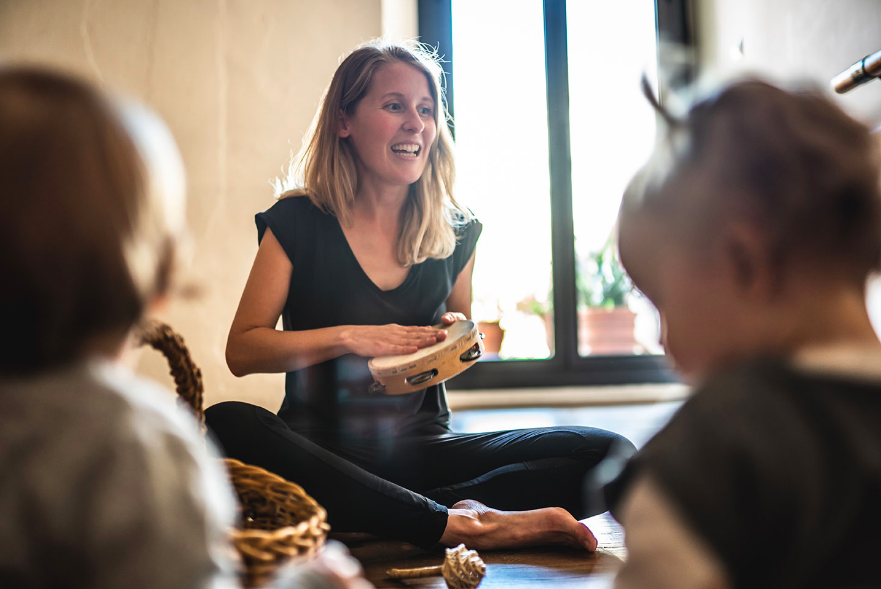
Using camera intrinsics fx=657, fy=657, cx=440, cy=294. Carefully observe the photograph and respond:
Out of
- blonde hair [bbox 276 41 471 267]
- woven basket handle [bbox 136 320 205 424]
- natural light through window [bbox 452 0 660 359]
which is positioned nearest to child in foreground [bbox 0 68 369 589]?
woven basket handle [bbox 136 320 205 424]

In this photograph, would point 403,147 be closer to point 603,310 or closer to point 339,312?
point 339,312

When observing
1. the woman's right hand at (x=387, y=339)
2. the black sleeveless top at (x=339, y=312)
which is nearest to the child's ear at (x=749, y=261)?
the woman's right hand at (x=387, y=339)

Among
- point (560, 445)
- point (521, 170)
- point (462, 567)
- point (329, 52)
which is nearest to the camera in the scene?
point (462, 567)

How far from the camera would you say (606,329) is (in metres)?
3.63

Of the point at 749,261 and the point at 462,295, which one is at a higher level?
the point at 749,261

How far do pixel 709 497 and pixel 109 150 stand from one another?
0.51 m

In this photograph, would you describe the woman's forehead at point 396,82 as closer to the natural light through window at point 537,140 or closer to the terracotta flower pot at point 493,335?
the natural light through window at point 537,140

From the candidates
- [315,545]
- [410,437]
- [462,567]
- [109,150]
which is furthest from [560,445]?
[109,150]

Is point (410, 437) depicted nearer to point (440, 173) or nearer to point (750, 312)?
point (440, 173)

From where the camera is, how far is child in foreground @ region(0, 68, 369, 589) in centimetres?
46

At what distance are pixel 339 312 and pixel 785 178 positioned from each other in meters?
1.19

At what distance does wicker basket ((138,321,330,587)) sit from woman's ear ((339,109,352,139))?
3.12 ft

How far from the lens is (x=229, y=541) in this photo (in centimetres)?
67

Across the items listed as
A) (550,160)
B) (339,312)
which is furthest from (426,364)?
(550,160)
